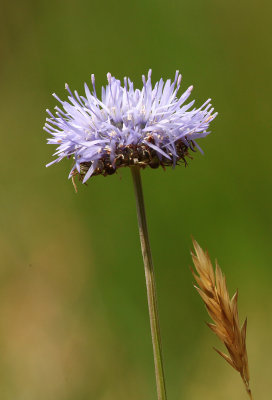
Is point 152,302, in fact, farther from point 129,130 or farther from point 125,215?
point 125,215

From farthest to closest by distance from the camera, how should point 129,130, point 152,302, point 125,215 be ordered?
point 125,215, point 129,130, point 152,302

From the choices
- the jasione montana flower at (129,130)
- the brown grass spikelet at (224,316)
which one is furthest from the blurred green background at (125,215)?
the jasione montana flower at (129,130)

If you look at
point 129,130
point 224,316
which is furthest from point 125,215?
point 224,316

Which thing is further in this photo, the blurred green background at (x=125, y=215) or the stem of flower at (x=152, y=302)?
the blurred green background at (x=125, y=215)

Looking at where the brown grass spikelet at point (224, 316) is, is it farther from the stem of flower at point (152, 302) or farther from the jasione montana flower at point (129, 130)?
the jasione montana flower at point (129, 130)

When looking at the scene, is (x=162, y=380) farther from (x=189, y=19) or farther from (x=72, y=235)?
(x=189, y=19)

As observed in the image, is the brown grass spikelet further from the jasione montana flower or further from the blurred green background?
the blurred green background
